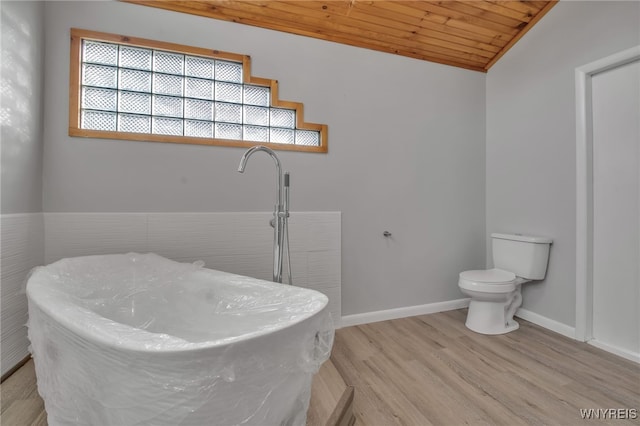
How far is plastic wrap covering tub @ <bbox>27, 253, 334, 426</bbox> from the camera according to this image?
0.71 metres

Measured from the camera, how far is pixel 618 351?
189cm

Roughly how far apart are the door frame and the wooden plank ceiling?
73 cm

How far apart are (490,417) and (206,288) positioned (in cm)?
145

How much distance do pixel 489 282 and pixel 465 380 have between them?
79cm

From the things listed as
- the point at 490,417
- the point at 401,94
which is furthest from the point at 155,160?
the point at 490,417

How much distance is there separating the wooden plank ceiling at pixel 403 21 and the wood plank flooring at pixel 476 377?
7.53 feet

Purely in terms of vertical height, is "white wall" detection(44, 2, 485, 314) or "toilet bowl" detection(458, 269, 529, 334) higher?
"white wall" detection(44, 2, 485, 314)

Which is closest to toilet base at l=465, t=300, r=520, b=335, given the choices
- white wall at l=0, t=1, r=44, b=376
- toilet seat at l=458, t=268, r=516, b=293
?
toilet seat at l=458, t=268, r=516, b=293

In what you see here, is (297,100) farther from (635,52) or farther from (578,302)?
(578,302)

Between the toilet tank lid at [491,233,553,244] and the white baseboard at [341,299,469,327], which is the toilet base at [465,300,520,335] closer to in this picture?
the white baseboard at [341,299,469,327]

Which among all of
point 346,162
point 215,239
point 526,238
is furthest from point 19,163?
point 526,238

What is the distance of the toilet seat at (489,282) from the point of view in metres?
2.12

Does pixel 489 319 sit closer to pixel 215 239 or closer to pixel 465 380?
pixel 465 380

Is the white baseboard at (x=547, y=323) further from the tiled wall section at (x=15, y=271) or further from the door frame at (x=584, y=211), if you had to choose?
the tiled wall section at (x=15, y=271)
